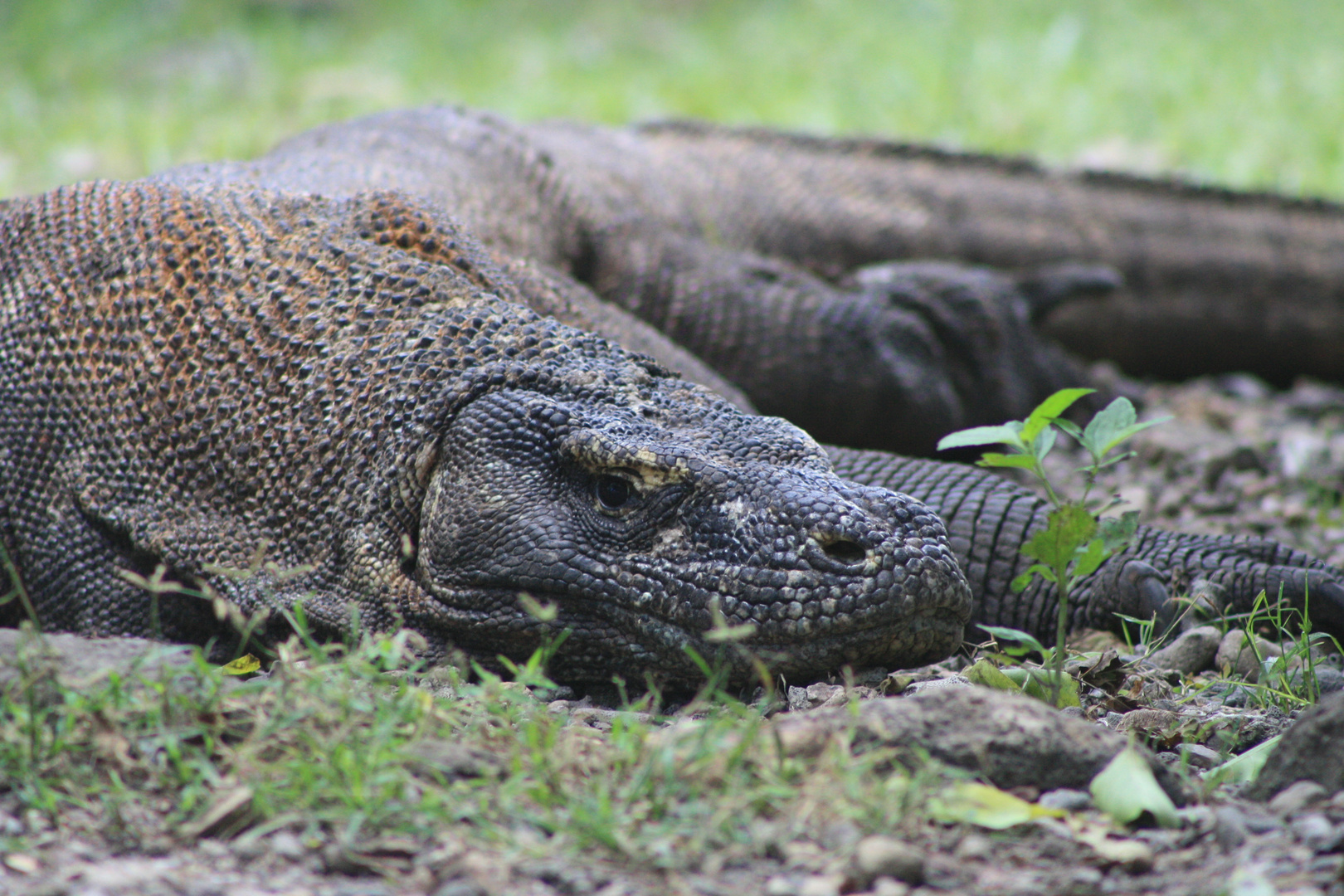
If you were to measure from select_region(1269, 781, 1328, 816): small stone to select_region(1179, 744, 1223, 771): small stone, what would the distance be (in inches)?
12.8

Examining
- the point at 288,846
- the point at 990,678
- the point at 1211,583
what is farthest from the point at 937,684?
the point at 288,846

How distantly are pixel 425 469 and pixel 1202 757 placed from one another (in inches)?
62.2

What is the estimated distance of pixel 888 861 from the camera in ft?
6.06

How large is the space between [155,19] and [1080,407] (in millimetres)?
9296

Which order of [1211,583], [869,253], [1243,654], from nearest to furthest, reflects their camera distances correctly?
[1243,654], [1211,583], [869,253]

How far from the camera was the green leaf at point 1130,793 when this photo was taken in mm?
2014

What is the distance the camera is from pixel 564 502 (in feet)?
8.84

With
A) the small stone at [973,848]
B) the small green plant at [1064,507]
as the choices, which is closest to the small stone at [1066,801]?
the small stone at [973,848]

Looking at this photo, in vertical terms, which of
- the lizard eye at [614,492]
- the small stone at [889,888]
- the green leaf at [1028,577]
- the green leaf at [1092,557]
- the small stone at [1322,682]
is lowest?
the small stone at [1322,682]

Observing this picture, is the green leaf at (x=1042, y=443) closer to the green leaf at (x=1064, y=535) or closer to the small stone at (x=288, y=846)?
the green leaf at (x=1064, y=535)

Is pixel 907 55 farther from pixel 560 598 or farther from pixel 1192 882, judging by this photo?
pixel 1192 882

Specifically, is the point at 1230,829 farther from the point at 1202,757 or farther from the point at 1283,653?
the point at 1283,653

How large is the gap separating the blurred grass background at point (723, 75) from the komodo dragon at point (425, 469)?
3.60m

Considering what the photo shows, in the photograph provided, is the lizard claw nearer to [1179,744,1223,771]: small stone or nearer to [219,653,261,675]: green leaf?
[1179,744,1223,771]: small stone
